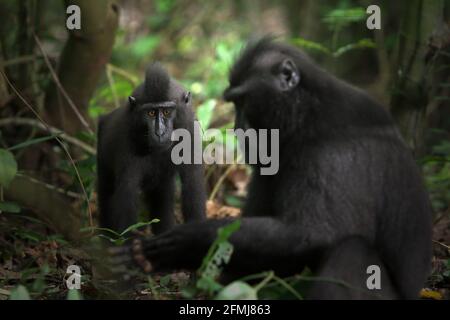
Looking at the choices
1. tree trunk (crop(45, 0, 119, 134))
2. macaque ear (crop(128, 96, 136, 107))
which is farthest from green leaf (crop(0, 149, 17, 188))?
tree trunk (crop(45, 0, 119, 134))

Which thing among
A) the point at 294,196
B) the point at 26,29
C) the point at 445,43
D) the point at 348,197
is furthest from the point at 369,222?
the point at 26,29

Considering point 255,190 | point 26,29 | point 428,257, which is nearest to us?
point 428,257

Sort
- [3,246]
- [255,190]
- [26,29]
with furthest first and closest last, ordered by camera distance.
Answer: [26,29] < [3,246] < [255,190]

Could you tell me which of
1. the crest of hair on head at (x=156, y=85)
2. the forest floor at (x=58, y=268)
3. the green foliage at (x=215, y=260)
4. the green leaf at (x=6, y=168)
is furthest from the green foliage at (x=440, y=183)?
the green leaf at (x=6, y=168)

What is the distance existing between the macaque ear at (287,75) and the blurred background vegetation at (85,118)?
0.59 m

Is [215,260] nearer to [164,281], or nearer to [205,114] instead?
[164,281]

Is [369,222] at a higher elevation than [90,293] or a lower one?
higher

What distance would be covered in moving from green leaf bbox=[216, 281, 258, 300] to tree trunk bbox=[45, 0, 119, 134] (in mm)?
4209

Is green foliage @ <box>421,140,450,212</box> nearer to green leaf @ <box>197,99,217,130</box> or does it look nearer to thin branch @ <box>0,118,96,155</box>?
green leaf @ <box>197,99,217,130</box>

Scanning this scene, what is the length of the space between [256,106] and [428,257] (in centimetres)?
155

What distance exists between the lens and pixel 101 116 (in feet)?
24.9

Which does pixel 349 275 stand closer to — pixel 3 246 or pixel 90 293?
pixel 90 293

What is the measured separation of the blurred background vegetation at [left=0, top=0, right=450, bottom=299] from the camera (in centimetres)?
583

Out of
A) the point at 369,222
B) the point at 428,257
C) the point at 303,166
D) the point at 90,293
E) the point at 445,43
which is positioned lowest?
the point at 90,293
